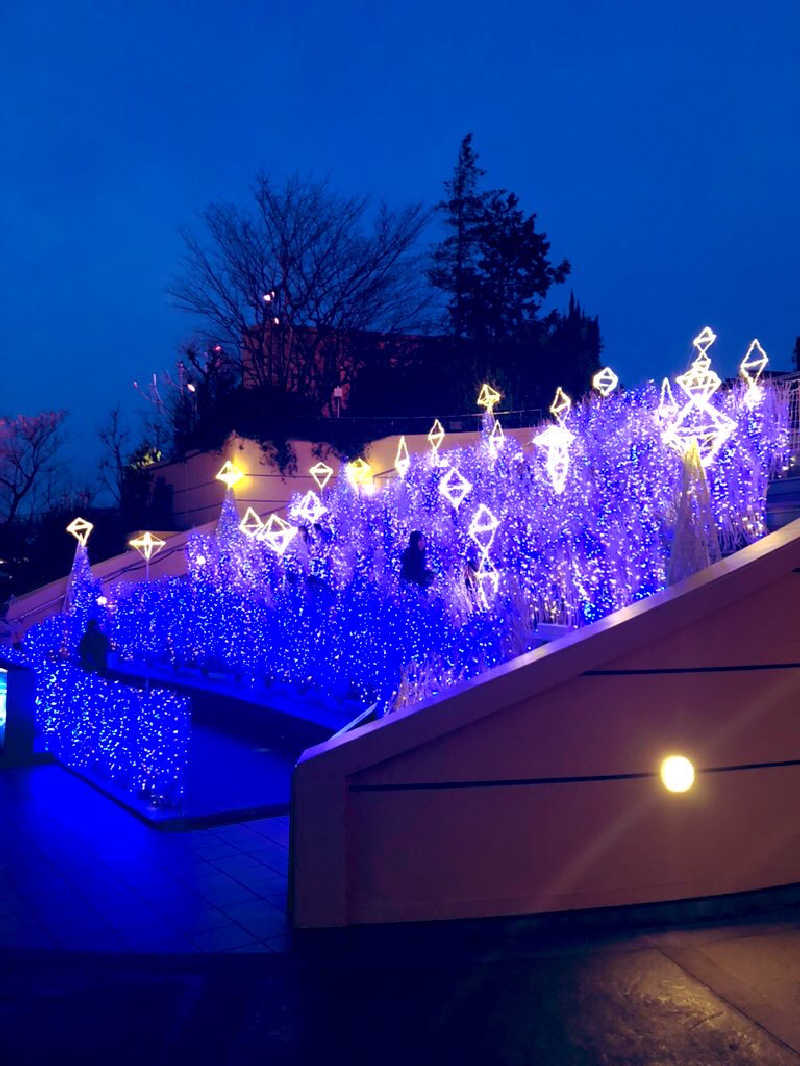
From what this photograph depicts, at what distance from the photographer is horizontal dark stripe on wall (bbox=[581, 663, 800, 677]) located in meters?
4.39

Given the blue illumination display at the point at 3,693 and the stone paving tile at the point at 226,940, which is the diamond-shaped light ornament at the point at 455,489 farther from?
the stone paving tile at the point at 226,940

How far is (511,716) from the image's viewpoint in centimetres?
430

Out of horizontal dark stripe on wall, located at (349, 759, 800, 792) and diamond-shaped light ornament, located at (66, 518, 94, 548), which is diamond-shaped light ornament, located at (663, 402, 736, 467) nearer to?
horizontal dark stripe on wall, located at (349, 759, 800, 792)

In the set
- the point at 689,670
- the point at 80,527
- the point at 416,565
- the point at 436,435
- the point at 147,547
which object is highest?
the point at 436,435

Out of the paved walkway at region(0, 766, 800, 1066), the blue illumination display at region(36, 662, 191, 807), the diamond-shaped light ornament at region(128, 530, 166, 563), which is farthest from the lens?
the diamond-shaped light ornament at region(128, 530, 166, 563)

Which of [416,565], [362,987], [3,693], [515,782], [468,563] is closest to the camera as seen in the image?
[362,987]

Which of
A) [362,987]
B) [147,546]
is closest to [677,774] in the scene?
[362,987]

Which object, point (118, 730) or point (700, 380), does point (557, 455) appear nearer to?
point (700, 380)

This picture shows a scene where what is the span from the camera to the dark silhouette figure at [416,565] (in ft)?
32.1

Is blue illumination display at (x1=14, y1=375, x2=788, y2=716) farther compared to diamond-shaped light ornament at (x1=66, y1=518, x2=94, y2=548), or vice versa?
diamond-shaped light ornament at (x1=66, y1=518, x2=94, y2=548)

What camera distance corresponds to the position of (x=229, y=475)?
22656mm

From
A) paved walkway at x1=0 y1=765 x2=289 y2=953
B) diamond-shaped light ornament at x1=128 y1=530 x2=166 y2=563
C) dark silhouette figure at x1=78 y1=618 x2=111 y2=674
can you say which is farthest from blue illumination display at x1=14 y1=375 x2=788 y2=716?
diamond-shaped light ornament at x1=128 y1=530 x2=166 y2=563

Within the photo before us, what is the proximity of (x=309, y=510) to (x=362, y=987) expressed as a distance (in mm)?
13063

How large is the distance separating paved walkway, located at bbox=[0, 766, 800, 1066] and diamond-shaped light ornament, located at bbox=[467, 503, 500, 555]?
18.8 ft
